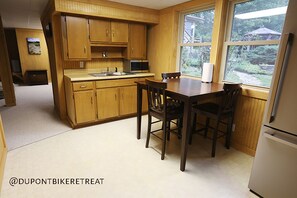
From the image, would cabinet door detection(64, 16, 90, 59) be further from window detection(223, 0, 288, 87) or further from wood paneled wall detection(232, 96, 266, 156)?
wood paneled wall detection(232, 96, 266, 156)

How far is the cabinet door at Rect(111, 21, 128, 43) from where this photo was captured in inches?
139

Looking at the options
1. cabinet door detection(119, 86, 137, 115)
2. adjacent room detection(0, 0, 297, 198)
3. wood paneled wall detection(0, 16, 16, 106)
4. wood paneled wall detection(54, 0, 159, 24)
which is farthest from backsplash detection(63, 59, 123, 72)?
wood paneled wall detection(0, 16, 16, 106)

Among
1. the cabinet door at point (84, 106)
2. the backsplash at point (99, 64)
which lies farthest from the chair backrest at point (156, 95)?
the backsplash at point (99, 64)

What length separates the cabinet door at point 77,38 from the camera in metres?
3.07

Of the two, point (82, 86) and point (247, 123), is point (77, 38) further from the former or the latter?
point (247, 123)

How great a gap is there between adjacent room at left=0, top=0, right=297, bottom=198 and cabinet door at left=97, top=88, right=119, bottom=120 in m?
0.02

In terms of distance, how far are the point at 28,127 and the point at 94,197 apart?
237 centimetres

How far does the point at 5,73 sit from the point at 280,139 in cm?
562

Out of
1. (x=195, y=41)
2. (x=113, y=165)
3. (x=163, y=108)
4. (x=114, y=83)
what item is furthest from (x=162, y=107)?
(x=195, y=41)

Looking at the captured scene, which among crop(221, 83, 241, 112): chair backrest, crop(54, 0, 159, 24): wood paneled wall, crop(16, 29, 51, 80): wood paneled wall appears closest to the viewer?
crop(221, 83, 241, 112): chair backrest

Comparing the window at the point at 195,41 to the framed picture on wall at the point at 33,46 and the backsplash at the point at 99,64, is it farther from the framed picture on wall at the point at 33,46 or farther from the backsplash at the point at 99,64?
the framed picture on wall at the point at 33,46

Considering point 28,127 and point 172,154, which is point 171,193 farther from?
point 28,127

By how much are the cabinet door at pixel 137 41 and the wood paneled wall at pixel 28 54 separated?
612 centimetres

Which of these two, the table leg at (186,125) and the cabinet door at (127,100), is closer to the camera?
the table leg at (186,125)
